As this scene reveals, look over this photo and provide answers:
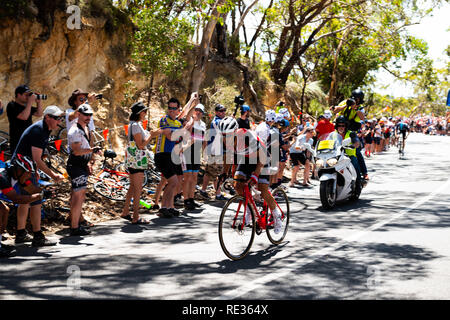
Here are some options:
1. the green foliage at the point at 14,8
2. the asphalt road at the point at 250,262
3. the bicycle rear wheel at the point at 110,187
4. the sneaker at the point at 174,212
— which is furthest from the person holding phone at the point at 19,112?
the green foliage at the point at 14,8

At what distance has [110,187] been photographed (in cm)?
1028

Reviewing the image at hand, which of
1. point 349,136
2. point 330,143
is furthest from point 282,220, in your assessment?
point 349,136

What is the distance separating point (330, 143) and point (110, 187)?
15.7 feet

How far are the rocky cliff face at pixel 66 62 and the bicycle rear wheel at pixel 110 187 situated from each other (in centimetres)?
345

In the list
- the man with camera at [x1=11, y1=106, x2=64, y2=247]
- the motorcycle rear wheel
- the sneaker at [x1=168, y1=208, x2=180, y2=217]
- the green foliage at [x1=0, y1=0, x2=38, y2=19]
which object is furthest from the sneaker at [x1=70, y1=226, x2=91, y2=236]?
the green foliage at [x1=0, y1=0, x2=38, y2=19]

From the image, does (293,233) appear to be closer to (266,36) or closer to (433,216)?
(433,216)

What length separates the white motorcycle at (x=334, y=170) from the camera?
10.4 meters

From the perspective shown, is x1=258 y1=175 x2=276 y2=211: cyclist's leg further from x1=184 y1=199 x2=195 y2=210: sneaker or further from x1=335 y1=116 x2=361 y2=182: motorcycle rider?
x1=335 y1=116 x2=361 y2=182: motorcycle rider

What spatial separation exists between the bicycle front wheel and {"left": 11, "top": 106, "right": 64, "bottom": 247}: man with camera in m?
2.51

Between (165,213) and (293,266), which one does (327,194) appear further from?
(293,266)

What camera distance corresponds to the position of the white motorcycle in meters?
10.4

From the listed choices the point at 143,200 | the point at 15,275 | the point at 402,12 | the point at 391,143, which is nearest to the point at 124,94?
the point at 143,200

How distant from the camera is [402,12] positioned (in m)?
27.9

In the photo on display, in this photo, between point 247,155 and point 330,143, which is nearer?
point 247,155
